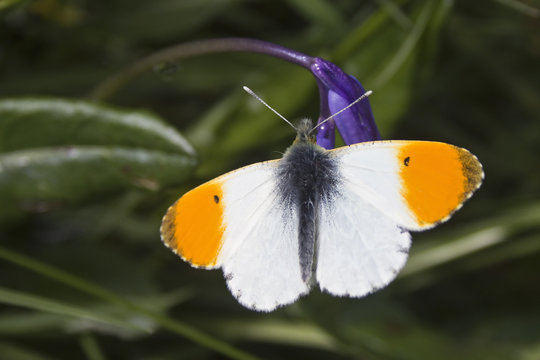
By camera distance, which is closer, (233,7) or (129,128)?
(129,128)

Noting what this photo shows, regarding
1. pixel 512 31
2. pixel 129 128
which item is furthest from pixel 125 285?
pixel 512 31

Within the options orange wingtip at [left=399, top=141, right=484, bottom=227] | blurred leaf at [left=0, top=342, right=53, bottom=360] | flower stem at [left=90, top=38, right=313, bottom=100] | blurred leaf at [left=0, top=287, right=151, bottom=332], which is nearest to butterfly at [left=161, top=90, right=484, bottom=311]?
orange wingtip at [left=399, top=141, right=484, bottom=227]

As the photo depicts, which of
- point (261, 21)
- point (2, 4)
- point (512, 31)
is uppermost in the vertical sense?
point (261, 21)

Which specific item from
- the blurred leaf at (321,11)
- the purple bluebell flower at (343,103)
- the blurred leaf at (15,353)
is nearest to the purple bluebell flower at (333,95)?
the purple bluebell flower at (343,103)

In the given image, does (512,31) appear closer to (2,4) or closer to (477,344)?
(477,344)

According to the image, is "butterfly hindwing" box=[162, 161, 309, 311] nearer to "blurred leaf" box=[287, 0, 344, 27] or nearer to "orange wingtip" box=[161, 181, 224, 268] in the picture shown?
"orange wingtip" box=[161, 181, 224, 268]

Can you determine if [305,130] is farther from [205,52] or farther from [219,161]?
[219,161]
